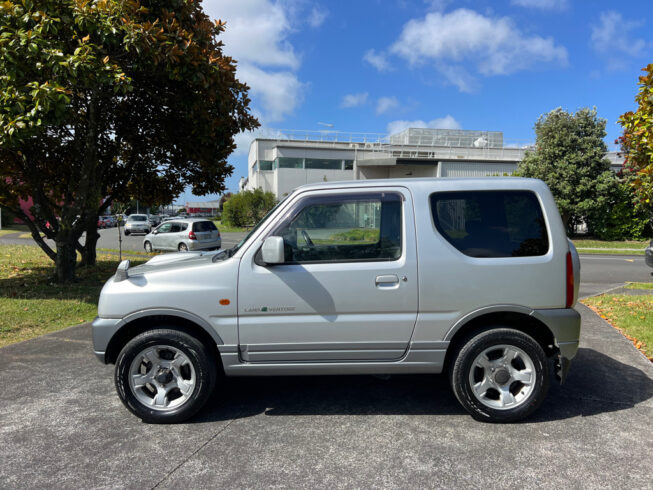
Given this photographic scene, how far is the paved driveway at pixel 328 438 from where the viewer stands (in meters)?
2.82

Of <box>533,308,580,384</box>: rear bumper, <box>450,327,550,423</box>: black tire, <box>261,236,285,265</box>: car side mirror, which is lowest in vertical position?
<box>450,327,550,423</box>: black tire

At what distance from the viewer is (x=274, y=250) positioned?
3.37 m

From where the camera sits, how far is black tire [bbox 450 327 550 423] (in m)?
3.50

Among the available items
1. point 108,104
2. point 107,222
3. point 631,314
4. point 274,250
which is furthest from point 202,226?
point 107,222

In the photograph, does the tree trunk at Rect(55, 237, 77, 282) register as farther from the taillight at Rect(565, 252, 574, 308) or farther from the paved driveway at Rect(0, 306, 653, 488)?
the taillight at Rect(565, 252, 574, 308)

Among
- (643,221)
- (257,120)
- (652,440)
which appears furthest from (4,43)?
(643,221)

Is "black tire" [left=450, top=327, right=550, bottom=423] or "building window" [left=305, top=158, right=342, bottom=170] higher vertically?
"building window" [left=305, top=158, right=342, bottom=170]

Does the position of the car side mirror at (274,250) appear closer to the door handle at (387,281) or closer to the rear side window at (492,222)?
the door handle at (387,281)

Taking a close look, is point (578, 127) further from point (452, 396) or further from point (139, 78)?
point (452, 396)

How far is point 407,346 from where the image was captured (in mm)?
3582

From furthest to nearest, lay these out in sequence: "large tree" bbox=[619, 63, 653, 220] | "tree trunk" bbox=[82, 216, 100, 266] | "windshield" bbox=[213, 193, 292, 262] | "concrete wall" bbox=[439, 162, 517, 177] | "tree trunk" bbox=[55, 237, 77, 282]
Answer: "concrete wall" bbox=[439, 162, 517, 177] → "tree trunk" bbox=[82, 216, 100, 266] → "tree trunk" bbox=[55, 237, 77, 282] → "large tree" bbox=[619, 63, 653, 220] → "windshield" bbox=[213, 193, 292, 262]

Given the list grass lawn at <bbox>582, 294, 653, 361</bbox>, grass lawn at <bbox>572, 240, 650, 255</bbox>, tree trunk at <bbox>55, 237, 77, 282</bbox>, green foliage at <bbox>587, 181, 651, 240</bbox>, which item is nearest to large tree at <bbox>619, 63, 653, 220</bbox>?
grass lawn at <bbox>582, 294, 653, 361</bbox>

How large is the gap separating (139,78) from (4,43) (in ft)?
9.30

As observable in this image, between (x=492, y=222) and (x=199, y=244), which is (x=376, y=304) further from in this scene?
(x=199, y=244)
